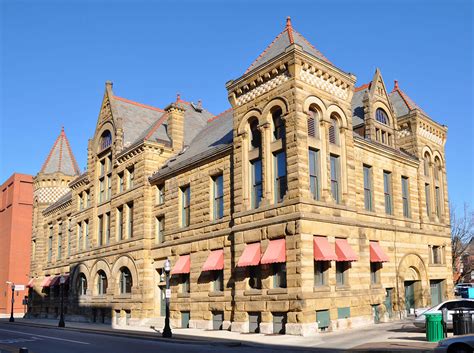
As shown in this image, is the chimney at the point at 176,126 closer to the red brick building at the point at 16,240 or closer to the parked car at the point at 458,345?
the parked car at the point at 458,345

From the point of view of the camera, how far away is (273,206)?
24234 millimetres

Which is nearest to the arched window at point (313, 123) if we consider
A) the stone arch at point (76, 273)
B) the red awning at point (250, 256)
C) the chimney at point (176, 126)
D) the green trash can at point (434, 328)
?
the red awning at point (250, 256)

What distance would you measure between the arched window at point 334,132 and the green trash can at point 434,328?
35.3 feet

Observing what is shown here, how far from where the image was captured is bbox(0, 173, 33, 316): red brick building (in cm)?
6356

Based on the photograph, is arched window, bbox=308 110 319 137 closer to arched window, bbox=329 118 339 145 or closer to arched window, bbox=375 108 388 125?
arched window, bbox=329 118 339 145

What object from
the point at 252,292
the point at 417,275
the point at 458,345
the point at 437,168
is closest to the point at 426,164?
the point at 437,168

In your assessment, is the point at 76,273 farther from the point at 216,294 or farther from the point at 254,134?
the point at 254,134

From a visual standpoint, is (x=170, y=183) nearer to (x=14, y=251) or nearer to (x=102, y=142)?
(x=102, y=142)

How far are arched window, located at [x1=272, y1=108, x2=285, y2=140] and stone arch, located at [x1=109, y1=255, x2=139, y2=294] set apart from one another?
1571 cm

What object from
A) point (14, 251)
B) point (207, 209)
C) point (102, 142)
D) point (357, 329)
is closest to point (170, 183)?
point (207, 209)

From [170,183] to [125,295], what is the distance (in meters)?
9.07

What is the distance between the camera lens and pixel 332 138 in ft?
86.8

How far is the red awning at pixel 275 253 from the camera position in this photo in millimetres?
22891

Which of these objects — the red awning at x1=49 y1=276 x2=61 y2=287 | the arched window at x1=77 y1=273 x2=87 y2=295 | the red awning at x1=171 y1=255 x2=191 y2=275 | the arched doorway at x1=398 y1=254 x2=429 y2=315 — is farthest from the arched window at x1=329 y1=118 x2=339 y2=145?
the red awning at x1=49 y1=276 x2=61 y2=287
